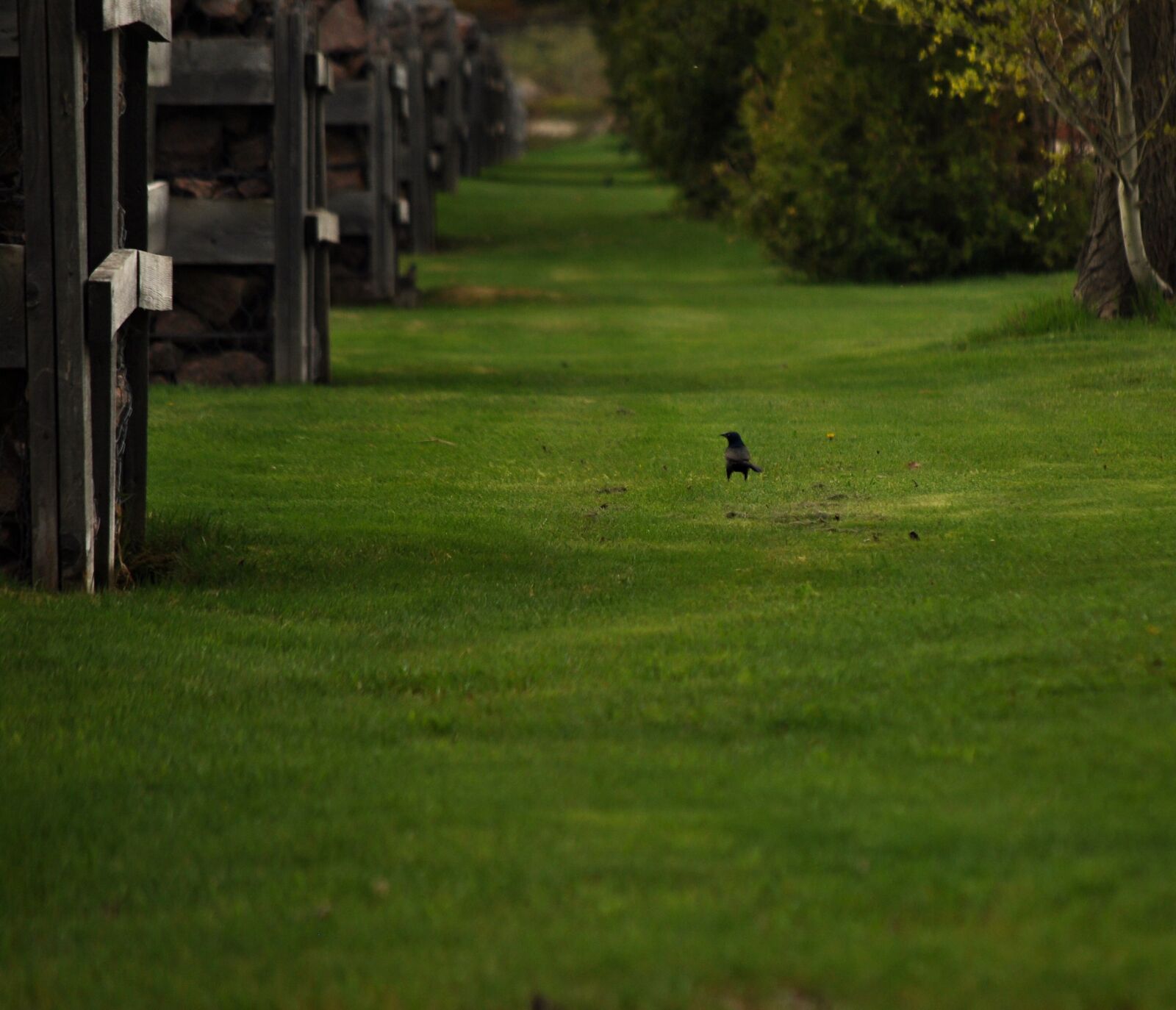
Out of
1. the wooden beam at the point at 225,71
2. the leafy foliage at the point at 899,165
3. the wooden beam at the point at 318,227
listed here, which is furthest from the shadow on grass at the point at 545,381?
the leafy foliage at the point at 899,165

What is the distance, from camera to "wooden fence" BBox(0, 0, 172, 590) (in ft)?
23.2

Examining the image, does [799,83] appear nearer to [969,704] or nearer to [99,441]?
[99,441]

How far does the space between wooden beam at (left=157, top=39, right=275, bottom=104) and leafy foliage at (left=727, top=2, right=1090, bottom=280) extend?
41.6ft

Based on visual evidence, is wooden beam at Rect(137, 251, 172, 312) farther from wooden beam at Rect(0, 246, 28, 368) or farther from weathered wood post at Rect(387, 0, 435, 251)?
weathered wood post at Rect(387, 0, 435, 251)

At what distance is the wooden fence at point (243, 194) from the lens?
14.8 metres

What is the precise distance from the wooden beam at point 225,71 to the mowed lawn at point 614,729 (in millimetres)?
4416

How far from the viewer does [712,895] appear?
152 inches

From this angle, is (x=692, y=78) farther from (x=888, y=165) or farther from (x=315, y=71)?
(x=315, y=71)

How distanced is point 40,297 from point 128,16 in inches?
52.4

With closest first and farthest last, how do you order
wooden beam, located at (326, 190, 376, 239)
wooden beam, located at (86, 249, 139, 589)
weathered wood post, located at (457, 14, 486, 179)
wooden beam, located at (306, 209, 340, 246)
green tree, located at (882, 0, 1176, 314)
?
1. wooden beam, located at (86, 249, 139, 589)
2. green tree, located at (882, 0, 1176, 314)
3. wooden beam, located at (306, 209, 340, 246)
4. wooden beam, located at (326, 190, 376, 239)
5. weathered wood post, located at (457, 14, 486, 179)

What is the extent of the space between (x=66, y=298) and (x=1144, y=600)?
14.2ft

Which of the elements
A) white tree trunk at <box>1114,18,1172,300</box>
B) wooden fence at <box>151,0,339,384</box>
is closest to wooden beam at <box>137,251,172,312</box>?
wooden fence at <box>151,0,339,384</box>

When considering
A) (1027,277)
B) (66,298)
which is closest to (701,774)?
(66,298)

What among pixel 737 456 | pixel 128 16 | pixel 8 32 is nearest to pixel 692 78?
pixel 737 456
